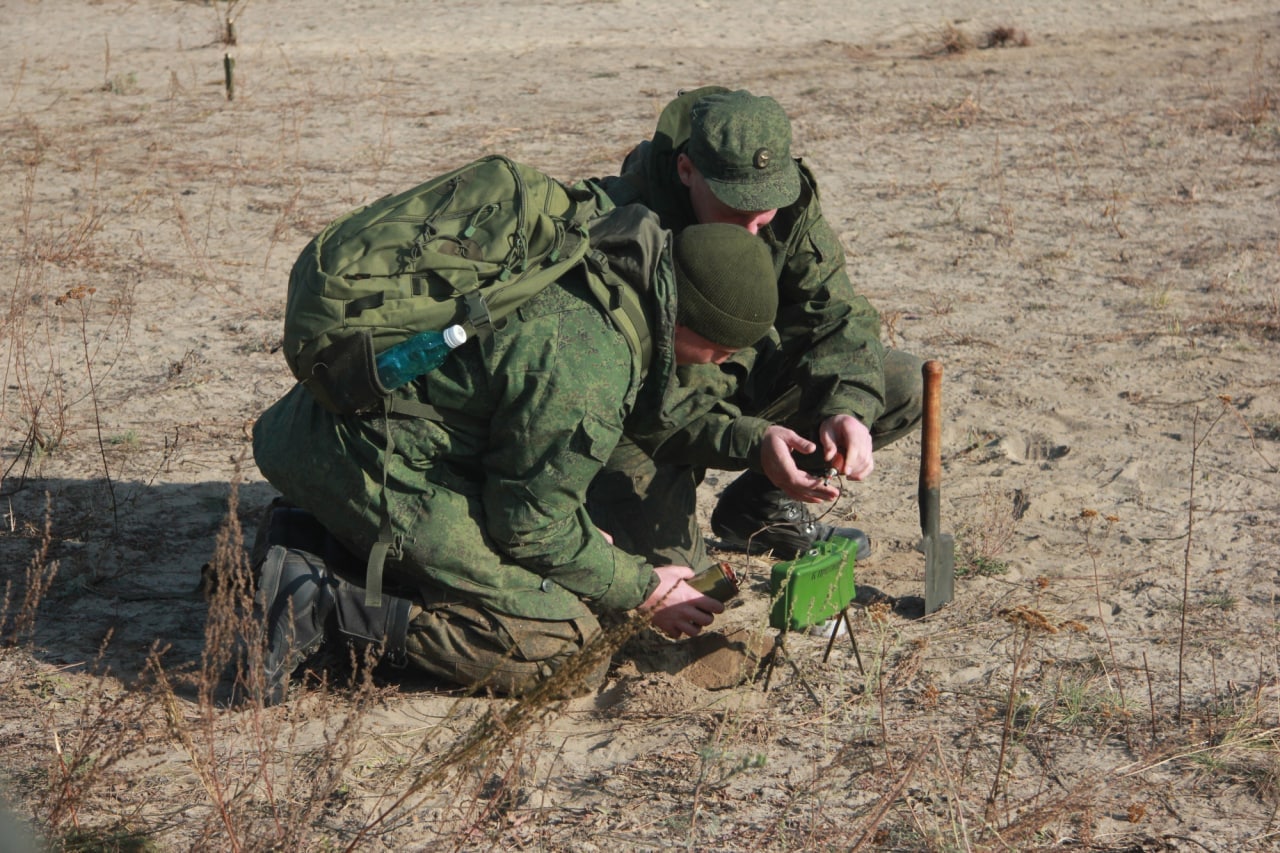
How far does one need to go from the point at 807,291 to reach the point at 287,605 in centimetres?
190

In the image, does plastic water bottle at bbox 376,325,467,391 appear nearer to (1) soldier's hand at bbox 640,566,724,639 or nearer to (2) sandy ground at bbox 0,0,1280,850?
(2) sandy ground at bbox 0,0,1280,850

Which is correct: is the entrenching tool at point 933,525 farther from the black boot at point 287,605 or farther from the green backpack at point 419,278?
the black boot at point 287,605

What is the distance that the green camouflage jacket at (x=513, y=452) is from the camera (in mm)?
3221

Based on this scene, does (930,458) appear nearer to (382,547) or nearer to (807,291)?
(807,291)

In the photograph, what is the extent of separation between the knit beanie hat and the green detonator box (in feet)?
2.01

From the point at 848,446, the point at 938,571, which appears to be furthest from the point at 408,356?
the point at 938,571

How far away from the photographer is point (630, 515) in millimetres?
4234

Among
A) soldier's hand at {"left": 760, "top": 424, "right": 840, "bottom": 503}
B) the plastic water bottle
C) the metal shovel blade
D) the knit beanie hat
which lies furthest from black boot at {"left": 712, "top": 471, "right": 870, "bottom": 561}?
the plastic water bottle

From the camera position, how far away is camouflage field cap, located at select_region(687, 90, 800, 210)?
3914 mm

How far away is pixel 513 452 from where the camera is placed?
3287 millimetres

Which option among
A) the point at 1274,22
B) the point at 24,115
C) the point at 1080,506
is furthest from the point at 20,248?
the point at 1274,22

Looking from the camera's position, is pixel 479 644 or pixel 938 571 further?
pixel 938 571

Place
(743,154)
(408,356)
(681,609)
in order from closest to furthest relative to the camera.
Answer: (408,356)
(681,609)
(743,154)

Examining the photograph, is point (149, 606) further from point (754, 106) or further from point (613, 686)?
point (754, 106)
